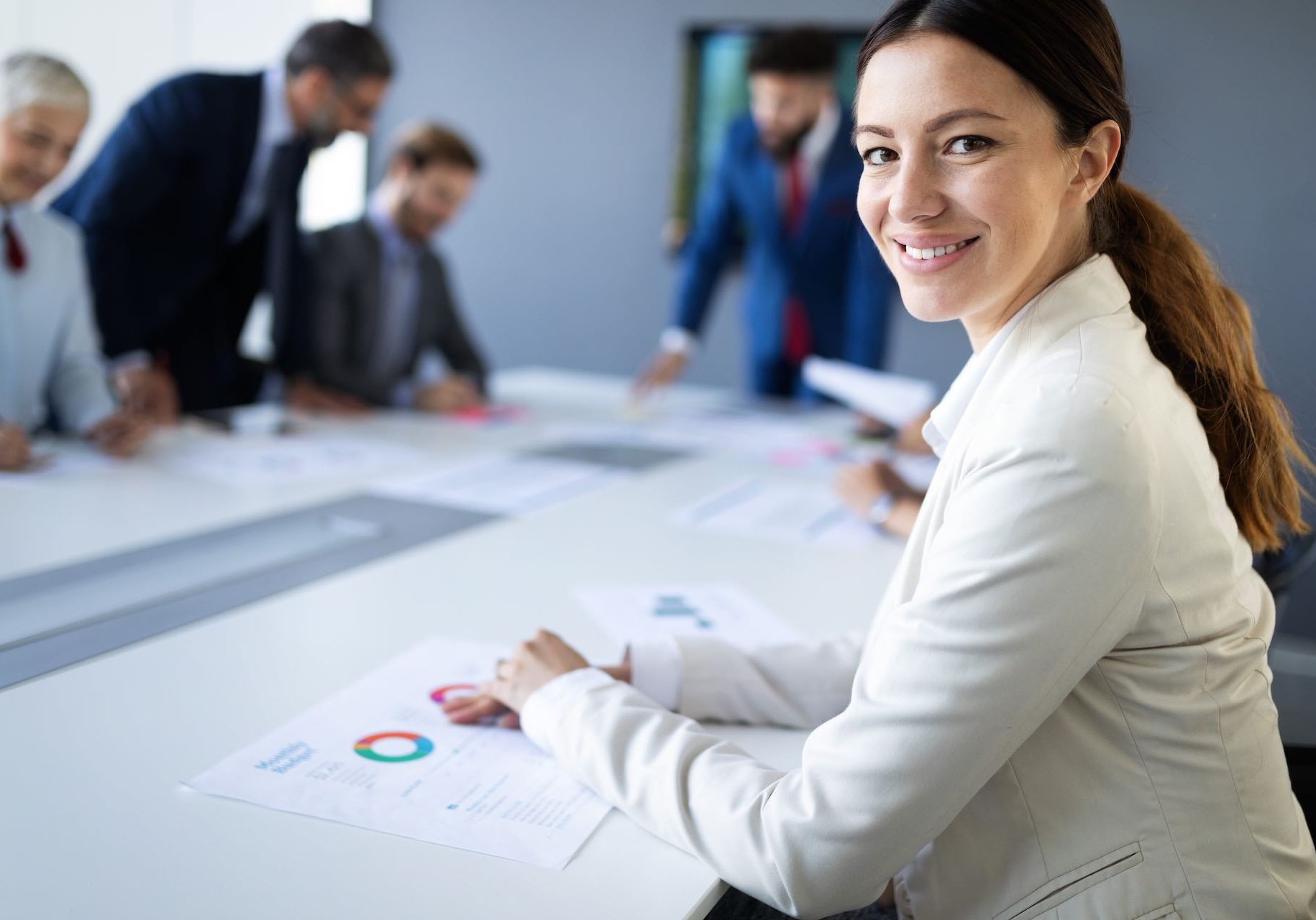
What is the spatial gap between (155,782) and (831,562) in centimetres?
108

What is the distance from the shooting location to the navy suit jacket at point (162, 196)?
9.05 ft

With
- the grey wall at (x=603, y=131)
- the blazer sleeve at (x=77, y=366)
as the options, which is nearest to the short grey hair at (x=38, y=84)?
the blazer sleeve at (x=77, y=366)

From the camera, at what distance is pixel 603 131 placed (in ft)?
17.2

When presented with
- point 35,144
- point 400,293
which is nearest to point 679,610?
point 35,144

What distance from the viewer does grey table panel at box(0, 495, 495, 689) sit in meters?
1.32

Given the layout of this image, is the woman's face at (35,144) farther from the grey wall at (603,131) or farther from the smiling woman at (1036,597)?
the grey wall at (603,131)

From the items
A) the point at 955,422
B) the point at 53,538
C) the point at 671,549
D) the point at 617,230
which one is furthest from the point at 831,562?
the point at 617,230

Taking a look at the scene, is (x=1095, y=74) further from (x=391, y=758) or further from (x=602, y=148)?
(x=602, y=148)

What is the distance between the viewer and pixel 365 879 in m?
0.86

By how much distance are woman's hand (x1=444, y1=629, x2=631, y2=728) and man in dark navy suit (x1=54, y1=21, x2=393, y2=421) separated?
1775 mm

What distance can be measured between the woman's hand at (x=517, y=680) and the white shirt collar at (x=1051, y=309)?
1.36ft

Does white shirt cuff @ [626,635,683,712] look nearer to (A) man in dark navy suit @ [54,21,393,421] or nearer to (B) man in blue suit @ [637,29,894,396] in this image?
(A) man in dark navy suit @ [54,21,393,421]

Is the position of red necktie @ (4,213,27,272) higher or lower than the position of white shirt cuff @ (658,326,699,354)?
higher

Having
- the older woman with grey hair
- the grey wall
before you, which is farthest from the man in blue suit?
the older woman with grey hair
